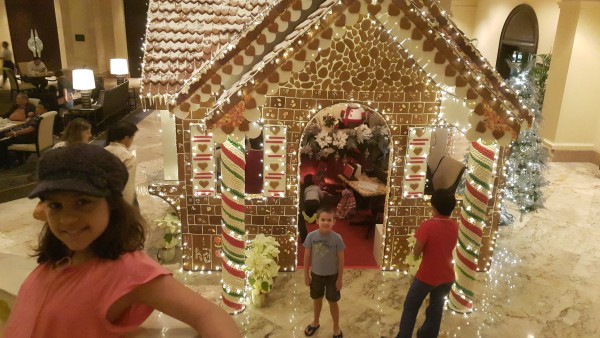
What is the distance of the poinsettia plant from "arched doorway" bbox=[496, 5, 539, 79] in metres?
11.1

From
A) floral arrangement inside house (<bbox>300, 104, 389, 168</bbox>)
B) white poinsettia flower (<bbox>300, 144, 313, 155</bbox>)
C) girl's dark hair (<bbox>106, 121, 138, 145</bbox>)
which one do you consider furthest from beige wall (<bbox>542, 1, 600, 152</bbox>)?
girl's dark hair (<bbox>106, 121, 138, 145</bbox>)

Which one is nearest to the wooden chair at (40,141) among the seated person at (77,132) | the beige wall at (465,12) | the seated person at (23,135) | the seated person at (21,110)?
the seated person at (23,135)

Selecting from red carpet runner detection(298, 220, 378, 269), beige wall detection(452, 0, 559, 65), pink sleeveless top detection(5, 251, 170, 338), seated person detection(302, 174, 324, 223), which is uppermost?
beige wall detection(452, 0, 559, 65)

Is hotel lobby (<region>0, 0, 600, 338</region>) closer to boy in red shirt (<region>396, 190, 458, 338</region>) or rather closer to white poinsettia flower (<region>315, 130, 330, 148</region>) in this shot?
boy in red shirt (<region>396, 190, 458, 338</region>)

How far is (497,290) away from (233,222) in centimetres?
366

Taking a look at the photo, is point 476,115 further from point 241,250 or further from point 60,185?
point 60,185

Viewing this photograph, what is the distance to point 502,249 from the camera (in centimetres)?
763

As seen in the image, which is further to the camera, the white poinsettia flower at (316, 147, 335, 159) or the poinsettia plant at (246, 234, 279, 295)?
the white poinsettia flower at (316, 147, 335, 159)

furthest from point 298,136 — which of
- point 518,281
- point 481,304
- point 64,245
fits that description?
point 64,245

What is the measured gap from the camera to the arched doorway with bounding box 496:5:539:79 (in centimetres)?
1430

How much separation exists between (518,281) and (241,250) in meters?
3.92

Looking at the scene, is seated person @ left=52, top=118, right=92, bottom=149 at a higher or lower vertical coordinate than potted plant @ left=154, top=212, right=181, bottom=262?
higher

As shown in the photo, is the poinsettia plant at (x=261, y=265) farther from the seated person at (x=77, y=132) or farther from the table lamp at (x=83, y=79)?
the table lamp at (x=83, y=79)

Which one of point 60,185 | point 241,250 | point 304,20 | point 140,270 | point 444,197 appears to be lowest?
point 241,250
